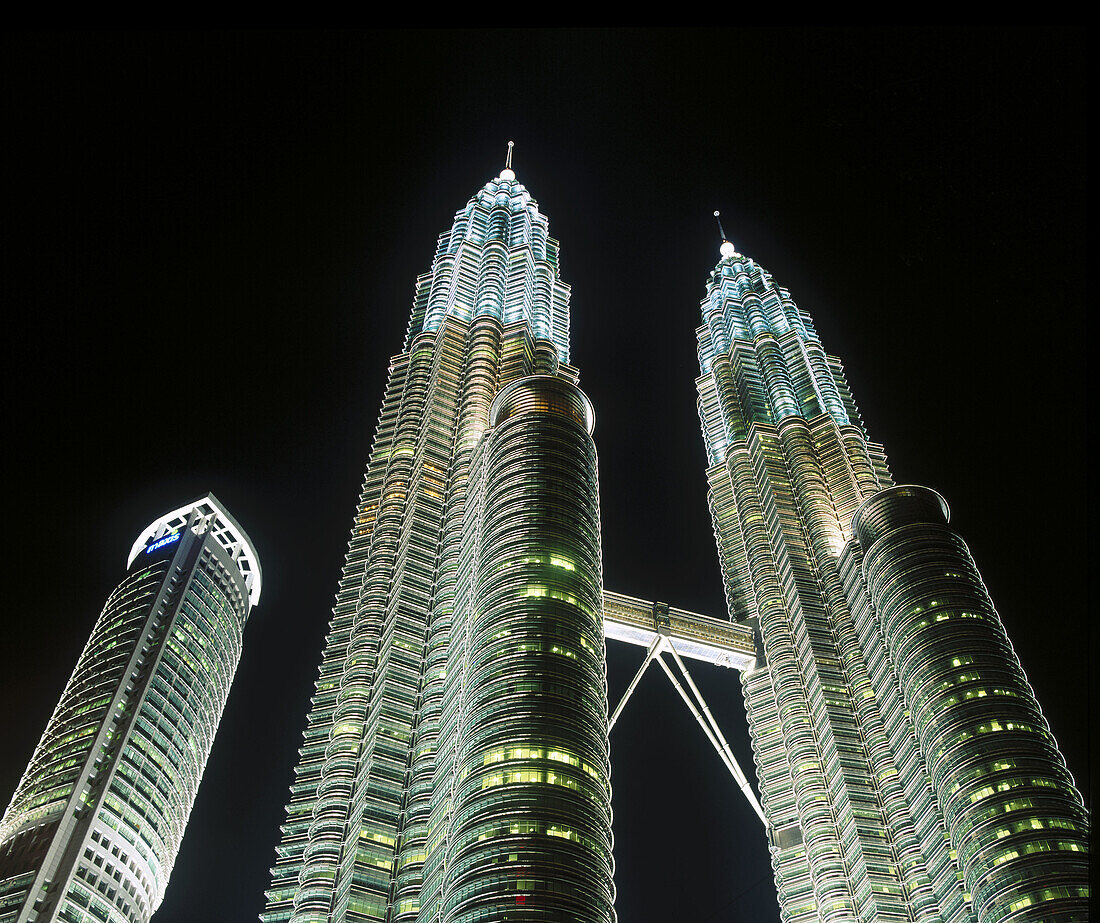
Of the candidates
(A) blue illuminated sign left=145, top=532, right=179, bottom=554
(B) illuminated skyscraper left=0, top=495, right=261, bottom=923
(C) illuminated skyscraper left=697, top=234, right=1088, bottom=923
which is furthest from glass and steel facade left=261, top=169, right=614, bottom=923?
(A) blue illuminated sign left=145, top=532, right=179, bottom=554

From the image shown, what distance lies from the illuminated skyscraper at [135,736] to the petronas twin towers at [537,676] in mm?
431

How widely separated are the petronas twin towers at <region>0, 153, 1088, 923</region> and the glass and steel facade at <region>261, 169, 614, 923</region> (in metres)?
0.31

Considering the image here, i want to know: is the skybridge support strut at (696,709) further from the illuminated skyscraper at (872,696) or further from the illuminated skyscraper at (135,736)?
the illuminated skyscraper at (135,736)

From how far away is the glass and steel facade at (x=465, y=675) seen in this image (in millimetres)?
87938

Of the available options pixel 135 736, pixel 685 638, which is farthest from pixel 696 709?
pixel 135 736

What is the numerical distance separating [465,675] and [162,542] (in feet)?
306

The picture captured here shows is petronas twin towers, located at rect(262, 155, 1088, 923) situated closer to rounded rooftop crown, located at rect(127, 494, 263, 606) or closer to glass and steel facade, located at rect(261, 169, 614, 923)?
glass and steel facade, located at rect(261, 169, 614, 923)

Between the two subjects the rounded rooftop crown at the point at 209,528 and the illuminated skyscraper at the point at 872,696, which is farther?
the rounded rooftop crown at the point at 209,528

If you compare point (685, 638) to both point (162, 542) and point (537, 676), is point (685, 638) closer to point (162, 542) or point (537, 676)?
point (537, 676)

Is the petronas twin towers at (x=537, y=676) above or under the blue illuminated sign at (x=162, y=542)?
under

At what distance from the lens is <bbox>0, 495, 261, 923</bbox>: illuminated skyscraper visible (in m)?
133

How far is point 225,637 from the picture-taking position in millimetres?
180375

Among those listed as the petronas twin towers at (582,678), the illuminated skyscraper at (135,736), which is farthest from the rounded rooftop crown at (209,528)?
the petronas twin towers at (582,678)

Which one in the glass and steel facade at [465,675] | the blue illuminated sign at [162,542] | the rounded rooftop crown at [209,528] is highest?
the rounded rooftop crown at [209,528]
